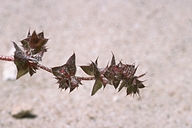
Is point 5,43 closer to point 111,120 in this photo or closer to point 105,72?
point 111,120

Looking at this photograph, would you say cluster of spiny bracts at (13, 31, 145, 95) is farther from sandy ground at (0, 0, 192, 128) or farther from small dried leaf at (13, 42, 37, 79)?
sandy ground at (0, 0, 192, 128)

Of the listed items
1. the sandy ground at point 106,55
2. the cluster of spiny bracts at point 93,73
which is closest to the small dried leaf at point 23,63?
the cluster of spiny bracts at point 93,73

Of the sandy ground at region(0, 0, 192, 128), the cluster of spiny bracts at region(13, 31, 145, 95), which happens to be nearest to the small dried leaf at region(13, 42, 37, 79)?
the cluster of spiny bracts at region(13, 31, 145, 95)

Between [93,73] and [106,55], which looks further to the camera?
[106,55]

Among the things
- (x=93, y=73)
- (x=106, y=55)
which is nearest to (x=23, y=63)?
(x=93, y=73)

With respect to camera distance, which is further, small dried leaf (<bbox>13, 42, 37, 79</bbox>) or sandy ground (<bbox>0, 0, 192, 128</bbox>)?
sandy ground (<bbox>0, 0, 192, 128</bbox>)

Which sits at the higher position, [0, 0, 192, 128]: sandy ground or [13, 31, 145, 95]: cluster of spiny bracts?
[0, 0, 192, 128]: sandy ground

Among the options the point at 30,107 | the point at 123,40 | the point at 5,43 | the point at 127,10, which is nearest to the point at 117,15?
the point at 127,10

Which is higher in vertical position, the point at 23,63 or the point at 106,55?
the point at 106,55

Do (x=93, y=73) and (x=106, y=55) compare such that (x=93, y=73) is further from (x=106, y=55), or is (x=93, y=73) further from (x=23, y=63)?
(x=106, y=55)
